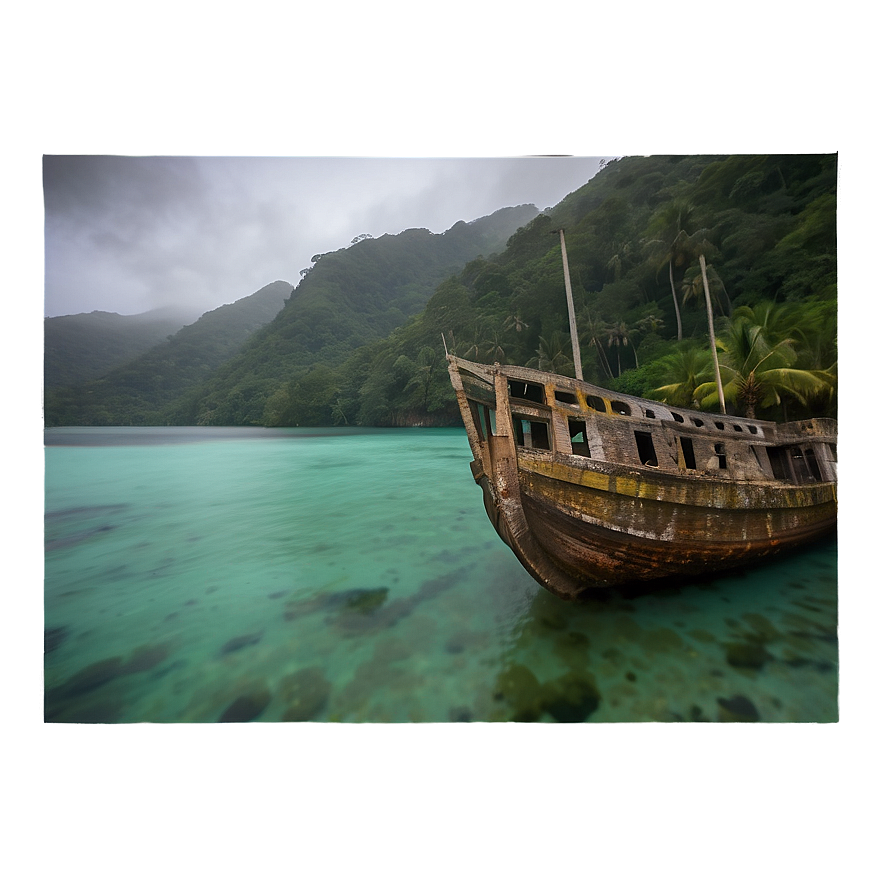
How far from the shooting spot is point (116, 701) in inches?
56.9

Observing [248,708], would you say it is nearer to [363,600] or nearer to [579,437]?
[363,600]

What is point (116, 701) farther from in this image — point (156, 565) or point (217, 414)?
point (217, 414)

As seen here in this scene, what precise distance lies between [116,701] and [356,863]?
49.3 inches

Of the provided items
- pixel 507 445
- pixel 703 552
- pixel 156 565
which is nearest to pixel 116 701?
pixel 156 565

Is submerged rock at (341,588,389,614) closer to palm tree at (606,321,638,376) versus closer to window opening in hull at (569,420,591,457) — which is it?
window opening in hull at (569,420,591,457)

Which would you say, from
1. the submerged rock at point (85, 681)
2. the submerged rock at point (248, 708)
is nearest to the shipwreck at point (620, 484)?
the submerged rock at point (248, 708)

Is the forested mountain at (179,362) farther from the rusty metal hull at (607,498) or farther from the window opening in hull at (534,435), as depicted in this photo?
the window opening in hull at (534,435)

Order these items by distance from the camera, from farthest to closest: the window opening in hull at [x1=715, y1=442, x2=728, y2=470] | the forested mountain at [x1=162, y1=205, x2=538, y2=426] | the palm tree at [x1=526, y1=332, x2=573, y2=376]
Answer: the window opening in hull at [x1=715, y1=442, x2=728, y2=470] → the palm tree at [x1=526, y1=332, x2=573, y2=376] → the forested mountain at [x1=162, y1=205, x2=538, y2=426]

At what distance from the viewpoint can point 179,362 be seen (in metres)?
1.79

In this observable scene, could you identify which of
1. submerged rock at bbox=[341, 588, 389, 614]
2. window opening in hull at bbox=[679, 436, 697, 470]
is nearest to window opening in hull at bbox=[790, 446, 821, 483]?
window opening in hull at bbox=[679, 436, 697, 470]

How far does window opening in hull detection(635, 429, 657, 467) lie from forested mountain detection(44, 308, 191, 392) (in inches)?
99.3

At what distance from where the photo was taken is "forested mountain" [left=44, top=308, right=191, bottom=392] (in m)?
1.43

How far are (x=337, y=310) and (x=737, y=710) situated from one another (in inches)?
107

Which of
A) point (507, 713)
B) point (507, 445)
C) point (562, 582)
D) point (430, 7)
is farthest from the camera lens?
point (562, 582)
